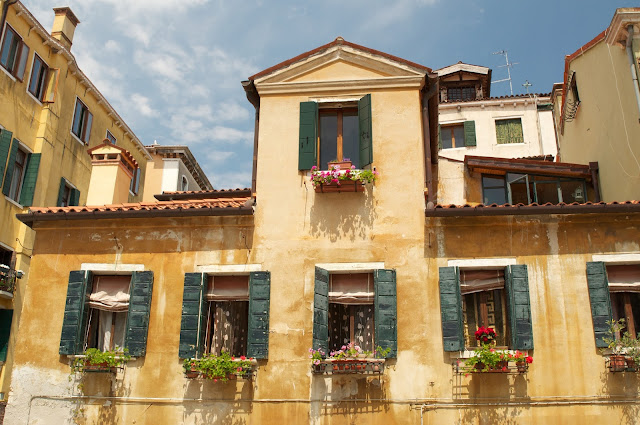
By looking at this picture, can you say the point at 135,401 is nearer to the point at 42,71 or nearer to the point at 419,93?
the point at 419,93

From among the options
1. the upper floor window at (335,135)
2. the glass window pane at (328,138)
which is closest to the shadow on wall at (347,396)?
the upper floor window at (335,135)

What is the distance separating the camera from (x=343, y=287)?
11922 millimetres

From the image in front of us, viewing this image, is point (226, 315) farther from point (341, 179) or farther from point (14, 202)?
point (14, 202)

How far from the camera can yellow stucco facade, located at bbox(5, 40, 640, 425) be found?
1085cm

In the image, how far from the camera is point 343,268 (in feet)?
38.7

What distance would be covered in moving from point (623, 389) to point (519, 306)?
2.13 metres

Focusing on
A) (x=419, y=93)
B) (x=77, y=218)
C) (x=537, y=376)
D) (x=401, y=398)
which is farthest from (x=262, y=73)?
(x=537, y=376)

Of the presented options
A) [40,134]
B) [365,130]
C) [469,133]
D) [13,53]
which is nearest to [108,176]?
[365,130]

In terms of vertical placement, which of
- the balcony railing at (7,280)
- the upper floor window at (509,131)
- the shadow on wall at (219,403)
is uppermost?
the upper floor window at (509,131)

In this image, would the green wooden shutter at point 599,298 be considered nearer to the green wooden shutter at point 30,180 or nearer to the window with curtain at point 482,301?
the window with curtain at point 482,301

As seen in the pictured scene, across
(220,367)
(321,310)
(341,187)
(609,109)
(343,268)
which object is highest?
(609,109)

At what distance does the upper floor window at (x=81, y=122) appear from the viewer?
23.4 meters

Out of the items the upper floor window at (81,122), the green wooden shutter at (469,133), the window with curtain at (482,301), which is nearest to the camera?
the window with curtain at (482,301)

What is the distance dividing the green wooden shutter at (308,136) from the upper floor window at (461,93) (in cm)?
1938
